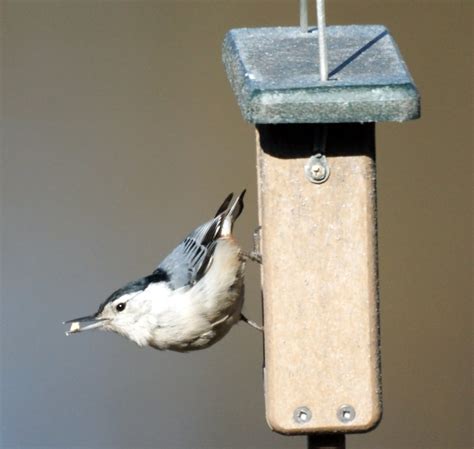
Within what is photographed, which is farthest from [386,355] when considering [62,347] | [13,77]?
[13,77]

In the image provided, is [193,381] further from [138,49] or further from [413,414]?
[138,49]

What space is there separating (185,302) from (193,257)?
0.16 m

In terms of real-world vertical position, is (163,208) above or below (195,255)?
below

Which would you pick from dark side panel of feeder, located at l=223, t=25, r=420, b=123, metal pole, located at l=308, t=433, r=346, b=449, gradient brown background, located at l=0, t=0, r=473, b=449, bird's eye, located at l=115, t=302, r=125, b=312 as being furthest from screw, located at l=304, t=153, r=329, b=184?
gradient brown background, located at l=0, t=0, r=473, b=449

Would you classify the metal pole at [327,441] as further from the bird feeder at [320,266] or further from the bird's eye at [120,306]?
the bird's eye at [120,306]

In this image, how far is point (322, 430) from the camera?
231cm

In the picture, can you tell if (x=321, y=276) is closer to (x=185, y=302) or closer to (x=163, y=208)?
(x=185, y=302)

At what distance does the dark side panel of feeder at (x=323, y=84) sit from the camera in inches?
83.0

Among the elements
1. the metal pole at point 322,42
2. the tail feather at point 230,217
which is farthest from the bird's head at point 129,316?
the metal pole at point 322,42

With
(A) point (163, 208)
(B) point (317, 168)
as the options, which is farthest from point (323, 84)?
(A) point (163, 208)

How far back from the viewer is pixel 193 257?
310 cm

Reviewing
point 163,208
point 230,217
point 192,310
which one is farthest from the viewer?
point 163,208

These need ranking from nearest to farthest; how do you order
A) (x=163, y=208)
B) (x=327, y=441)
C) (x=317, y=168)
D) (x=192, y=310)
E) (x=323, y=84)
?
(x=323, y=84), (x=317, y=168), (x=327, y=441), (x=192, y=310), (x=163, y=208)

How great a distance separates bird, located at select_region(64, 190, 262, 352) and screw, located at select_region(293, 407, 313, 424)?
650 mm
